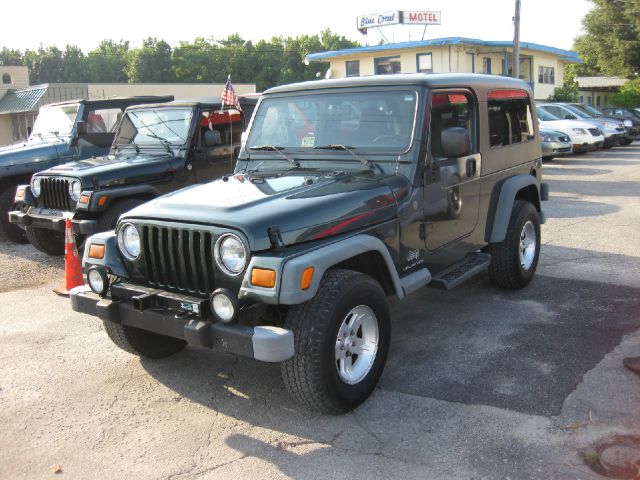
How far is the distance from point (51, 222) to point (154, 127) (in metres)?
1.87

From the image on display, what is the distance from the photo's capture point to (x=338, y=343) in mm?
3777

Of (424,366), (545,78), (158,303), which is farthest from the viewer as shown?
(545,78)

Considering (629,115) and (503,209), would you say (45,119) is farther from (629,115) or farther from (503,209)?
(629,115)

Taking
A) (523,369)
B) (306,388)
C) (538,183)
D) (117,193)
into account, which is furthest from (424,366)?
(117,193)

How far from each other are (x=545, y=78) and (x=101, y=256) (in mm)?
36941

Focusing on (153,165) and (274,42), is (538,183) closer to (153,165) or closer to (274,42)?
(153,165)

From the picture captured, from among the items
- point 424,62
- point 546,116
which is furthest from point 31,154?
point 424,62

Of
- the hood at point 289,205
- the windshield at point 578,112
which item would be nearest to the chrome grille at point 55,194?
the hood at point 289,205

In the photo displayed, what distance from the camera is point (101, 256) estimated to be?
4.17 m

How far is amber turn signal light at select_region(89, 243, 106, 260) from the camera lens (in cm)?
417

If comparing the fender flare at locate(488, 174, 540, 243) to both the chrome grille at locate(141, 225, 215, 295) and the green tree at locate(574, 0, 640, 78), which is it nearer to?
the chrome grille at locate(141, 225, 215, 295)

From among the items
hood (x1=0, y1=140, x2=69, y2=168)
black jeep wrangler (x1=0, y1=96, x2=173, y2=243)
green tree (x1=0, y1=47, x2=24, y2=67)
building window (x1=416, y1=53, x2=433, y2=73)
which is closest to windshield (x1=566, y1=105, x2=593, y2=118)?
building window (x1=416, y1=53, x2=433, y2=73)

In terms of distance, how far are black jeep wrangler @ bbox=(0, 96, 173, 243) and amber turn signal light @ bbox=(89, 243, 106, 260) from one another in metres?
5.56

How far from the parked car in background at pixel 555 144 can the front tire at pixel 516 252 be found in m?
12.3
